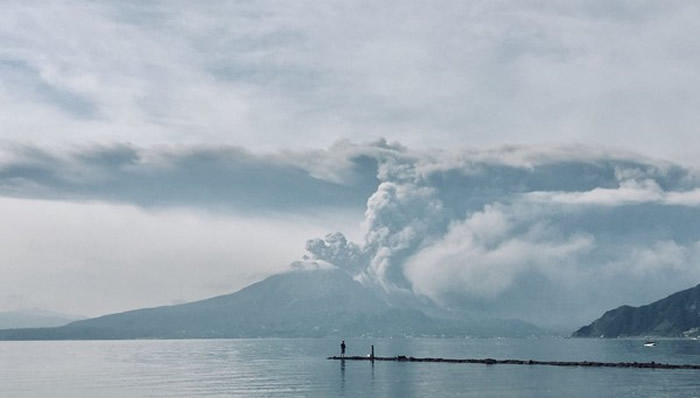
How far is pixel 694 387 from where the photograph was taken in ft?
301

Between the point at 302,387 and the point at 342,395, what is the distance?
465 inches

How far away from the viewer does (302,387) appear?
99.2 meters

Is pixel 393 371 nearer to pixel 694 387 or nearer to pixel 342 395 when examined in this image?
pixel 342 395

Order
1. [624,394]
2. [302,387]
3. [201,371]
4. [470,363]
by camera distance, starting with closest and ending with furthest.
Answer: [624,394]
[302,387]
[201,371]
[470,363]

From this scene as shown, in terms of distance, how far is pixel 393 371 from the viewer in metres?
131

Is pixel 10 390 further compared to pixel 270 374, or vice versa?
pixel 270 374

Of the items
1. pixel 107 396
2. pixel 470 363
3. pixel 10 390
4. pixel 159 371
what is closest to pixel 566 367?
pixel 470 363

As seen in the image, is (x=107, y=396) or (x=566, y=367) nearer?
(x=107, y=396)

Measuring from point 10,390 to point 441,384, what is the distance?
188 ft

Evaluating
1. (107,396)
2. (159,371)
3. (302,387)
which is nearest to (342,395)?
(302,387)

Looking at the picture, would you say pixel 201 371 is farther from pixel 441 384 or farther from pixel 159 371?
pixel 441 384

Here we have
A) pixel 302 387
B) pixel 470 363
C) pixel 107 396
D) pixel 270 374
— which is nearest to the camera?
pixel 107 396

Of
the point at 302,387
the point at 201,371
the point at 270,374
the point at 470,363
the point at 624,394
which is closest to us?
the point at 624,394

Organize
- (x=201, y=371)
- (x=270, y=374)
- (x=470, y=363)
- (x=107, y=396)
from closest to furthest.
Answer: (x=107, y=396), (x=270, y=374), (x=201, y=371), (x=470, y=363)
